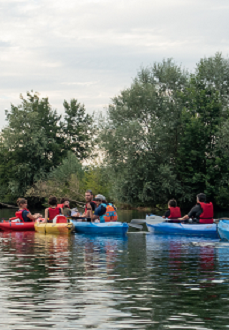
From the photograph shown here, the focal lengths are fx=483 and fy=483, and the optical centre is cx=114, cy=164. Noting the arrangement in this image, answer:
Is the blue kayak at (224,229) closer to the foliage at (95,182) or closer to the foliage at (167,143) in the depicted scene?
the foliage at (167,143)

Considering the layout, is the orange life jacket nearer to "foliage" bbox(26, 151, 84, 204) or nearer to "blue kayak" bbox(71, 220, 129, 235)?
"blue kayak" bbox(71, 220, 129, 235)

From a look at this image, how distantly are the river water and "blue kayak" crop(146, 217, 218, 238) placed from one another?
2536mm

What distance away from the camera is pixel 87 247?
11.3 metres

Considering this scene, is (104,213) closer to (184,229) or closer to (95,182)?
(184,229)

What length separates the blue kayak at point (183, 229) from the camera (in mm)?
13852

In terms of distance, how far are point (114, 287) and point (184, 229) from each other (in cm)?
845

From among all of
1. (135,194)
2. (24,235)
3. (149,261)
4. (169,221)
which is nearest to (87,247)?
(149,261)

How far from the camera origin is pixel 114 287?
6332 millimetres

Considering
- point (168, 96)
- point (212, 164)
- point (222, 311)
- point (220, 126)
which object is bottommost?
point (222, 311)

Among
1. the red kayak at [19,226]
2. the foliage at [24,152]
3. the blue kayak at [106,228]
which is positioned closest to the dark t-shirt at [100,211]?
the blue kayak at [106,228]

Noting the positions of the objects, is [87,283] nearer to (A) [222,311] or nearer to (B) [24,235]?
(A) [222,311]

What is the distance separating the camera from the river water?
4.72 m

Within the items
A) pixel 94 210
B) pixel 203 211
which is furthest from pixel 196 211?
pixel 94 210

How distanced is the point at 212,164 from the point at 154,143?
3758 mm
